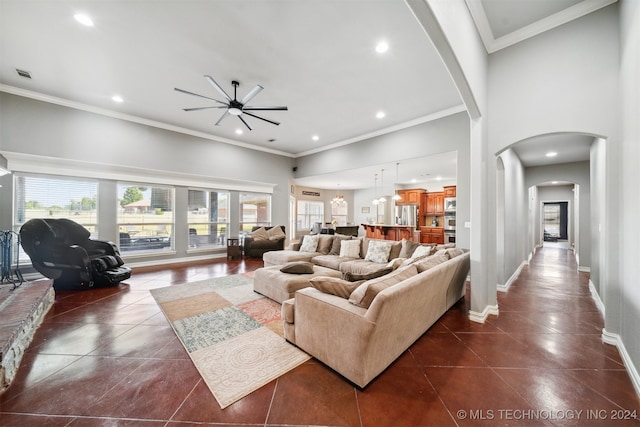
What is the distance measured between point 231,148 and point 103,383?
6004mm

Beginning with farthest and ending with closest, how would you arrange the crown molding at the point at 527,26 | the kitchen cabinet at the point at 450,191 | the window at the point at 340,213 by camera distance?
the window at the point at 340,213, the kitchen cabinet at the point at 450,191, the crown molding at the point at 527,26

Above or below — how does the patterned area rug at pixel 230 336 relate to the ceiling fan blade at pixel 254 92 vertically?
below

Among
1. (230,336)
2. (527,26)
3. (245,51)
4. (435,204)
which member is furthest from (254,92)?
(435,204)

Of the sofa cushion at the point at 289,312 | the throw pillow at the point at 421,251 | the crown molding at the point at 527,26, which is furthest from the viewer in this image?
the throw pillow at the point at 421,251

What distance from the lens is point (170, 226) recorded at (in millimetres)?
6223

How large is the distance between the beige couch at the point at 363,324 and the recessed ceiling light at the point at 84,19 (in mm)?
3854

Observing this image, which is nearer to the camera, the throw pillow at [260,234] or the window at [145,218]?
the window at [145,218]

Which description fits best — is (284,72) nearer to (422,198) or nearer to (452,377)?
(452,377)

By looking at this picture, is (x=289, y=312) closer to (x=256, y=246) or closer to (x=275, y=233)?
(x=256, y=246)

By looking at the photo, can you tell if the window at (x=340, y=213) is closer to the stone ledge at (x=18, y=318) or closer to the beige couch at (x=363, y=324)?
the beige couch at (x=363, y=324)

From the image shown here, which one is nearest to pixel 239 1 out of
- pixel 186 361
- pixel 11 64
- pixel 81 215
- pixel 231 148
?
pixel 186 361

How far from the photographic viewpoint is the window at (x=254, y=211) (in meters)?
7.59

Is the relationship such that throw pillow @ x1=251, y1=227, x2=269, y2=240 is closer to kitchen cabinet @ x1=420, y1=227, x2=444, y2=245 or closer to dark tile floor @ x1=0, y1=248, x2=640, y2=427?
dark tile floor @ x1=0, y1=248, x2=640, y2=427

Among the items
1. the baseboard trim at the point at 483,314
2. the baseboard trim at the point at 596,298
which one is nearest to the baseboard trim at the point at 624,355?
the baseboard trim at the point at 483,314
